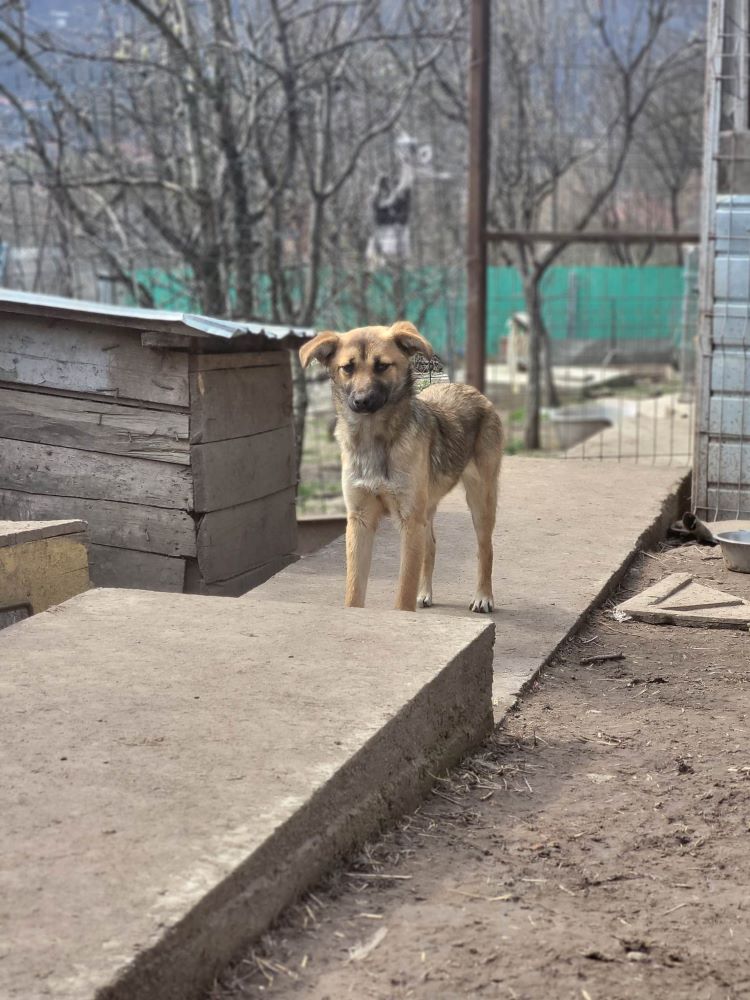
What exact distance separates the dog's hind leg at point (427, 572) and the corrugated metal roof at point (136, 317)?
1.39 meters

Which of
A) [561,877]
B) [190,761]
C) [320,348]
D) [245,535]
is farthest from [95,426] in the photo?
[561,877]

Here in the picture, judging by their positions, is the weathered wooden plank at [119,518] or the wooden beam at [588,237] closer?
the weathered wooden plank at [119,518]

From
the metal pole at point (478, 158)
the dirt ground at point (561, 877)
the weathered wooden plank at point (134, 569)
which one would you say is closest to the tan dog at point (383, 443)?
the dirt ground at point (561, 877)

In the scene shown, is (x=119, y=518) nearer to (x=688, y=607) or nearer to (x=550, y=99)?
(x=688, y=607)

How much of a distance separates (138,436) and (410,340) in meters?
1.92

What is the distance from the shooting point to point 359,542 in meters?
4.89

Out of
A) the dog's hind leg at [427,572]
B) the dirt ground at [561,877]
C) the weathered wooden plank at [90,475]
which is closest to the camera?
the dirt ground at [561,877]

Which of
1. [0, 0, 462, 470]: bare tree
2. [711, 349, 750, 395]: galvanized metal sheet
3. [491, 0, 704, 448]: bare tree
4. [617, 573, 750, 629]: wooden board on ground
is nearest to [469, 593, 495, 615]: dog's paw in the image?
[617, 573, 750, 629]: wooden board on ground

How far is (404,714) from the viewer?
3.16 meters

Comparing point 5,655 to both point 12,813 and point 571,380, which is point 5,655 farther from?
point 571,380

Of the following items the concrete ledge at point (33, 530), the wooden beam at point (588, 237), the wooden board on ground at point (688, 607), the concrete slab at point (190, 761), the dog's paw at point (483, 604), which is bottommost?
the wooden board on ground at point (688, 607)

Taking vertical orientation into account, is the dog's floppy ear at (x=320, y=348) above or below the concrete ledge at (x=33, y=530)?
above

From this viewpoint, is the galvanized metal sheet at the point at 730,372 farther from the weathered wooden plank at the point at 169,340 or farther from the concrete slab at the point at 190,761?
the concrete slab at the point at 190,761

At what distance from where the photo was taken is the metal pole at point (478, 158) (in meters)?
9.47
